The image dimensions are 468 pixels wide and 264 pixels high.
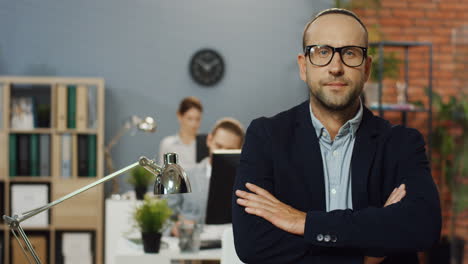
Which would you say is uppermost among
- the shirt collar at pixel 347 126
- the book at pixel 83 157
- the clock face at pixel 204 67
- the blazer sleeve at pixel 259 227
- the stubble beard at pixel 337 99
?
the clock face at pixel 204 67

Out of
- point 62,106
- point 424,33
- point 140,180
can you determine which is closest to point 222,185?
point 140,180

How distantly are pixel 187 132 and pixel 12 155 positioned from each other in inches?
60.8

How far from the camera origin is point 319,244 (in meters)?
1.67

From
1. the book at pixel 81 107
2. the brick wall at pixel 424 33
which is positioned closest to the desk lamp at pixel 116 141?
the book at pixel 81 107

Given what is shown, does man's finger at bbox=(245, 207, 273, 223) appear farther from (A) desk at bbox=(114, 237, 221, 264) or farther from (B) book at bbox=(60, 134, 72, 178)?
(B) book at bbox=(60, 134, 72, 178)

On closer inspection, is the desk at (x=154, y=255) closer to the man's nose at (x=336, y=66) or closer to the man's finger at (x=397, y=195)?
the man's finger at (x=397, y=195)

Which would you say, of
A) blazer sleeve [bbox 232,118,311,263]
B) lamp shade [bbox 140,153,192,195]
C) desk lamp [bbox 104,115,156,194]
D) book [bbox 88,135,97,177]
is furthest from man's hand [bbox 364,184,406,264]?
book [bbox 88,135,97,177]

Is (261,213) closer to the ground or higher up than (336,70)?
closer to the ground

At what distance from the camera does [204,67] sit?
607cm

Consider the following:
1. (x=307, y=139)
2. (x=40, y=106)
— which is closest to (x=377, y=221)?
(x=307, y=139)

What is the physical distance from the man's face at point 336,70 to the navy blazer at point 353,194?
110 mm

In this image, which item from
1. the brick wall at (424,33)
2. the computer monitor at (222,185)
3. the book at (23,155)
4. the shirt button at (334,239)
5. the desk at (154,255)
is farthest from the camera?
the brick wall at (424,33)

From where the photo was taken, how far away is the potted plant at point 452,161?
5.37m

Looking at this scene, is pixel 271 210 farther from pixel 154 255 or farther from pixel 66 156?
pixel 66 156
